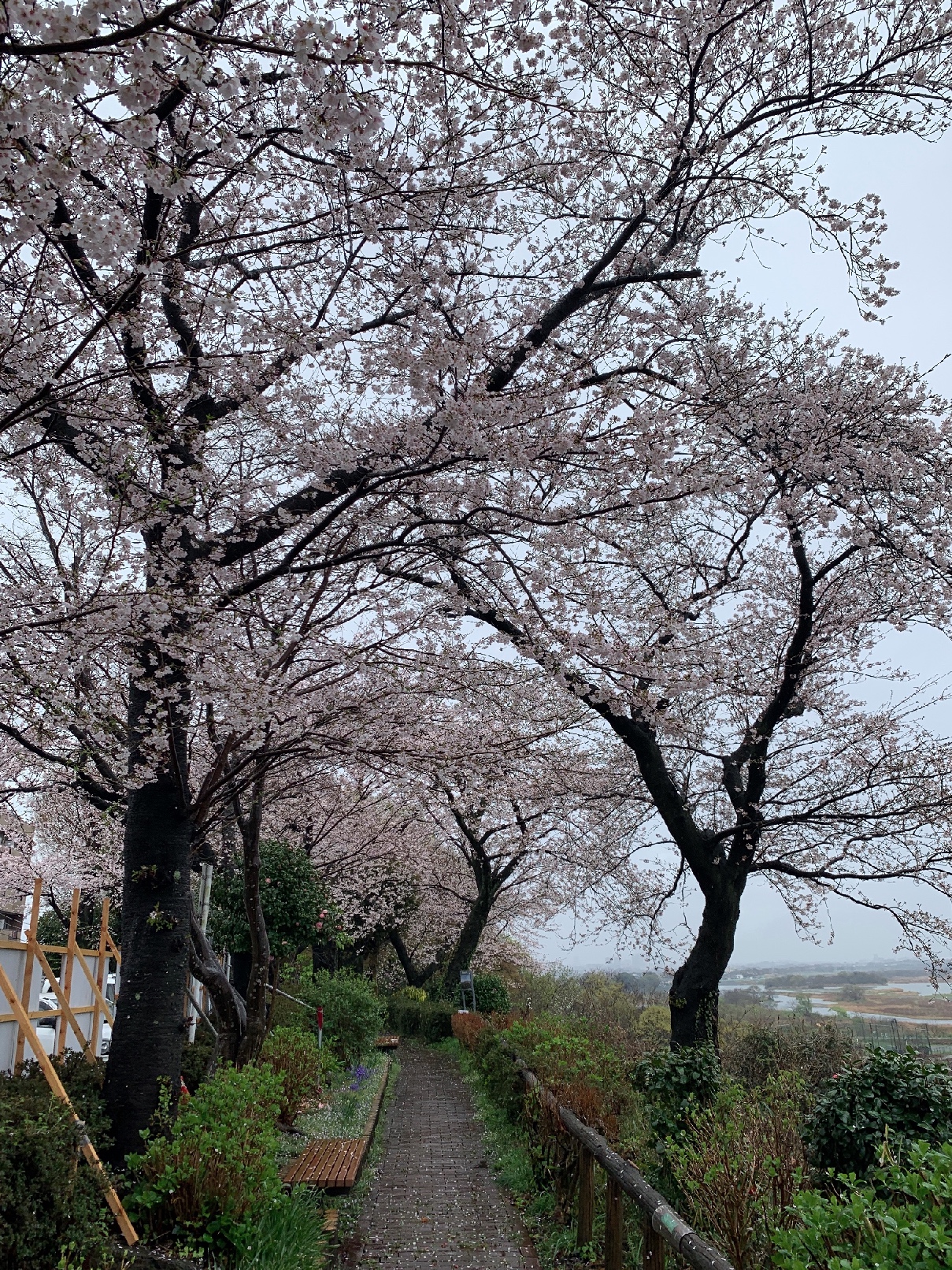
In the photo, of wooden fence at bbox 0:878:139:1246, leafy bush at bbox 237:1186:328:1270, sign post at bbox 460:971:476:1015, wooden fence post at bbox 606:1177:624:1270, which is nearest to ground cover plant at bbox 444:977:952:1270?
wooden fence post at bbox 606:1177:624:1270

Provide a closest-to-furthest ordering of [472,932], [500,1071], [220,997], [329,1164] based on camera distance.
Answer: [329,1164], [220,997], [500,1071], [472,932]

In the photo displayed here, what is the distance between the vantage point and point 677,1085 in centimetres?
608

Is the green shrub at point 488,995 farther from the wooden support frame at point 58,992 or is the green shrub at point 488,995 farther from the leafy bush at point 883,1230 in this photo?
the leafy bush at point 883,1230

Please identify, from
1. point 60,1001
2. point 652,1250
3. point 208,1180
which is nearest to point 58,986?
point 60,1001

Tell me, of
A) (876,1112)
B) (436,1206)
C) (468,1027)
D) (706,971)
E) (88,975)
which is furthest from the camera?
(468,1027)

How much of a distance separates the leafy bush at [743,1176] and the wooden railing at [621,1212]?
0.17 meters

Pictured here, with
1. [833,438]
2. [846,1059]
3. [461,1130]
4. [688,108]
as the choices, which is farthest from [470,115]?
[461,1130]

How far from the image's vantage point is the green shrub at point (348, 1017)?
13072 mm

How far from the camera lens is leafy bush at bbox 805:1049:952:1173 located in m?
4.59

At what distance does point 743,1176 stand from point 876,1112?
1177 mm

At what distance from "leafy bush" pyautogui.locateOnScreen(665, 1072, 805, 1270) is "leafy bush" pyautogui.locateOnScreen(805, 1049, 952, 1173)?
0.58 ft

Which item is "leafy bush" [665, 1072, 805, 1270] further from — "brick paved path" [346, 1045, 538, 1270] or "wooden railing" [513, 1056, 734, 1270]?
"brick paved path" [346, 1045, 538, 1270]

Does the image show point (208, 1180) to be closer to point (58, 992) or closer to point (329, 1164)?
point (329, 1164)

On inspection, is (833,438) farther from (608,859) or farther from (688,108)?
(608,859)
